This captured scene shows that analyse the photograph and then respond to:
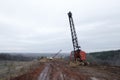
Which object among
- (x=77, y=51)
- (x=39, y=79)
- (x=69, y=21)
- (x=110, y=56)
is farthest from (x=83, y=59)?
(x=110, y=56)

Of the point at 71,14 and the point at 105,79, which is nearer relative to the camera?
the point at 105,79

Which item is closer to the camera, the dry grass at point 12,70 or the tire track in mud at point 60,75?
the tire track in mud at point 60,75

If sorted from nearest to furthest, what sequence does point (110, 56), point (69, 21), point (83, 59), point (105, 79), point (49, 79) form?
1. point (105, 79)
2. point (49, 79)
3. point (83, 59)
4. point (69, 21)
5. point (110, 56)

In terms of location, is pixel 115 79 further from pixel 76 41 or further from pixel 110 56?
pixel 110 56

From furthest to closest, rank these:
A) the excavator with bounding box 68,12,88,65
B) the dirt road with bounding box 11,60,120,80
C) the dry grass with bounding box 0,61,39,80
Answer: the excavator with bounding box 68,12,88,65
the dry grass with bounding box 0,61,39,80
the dirt road with bounding box 11,60,120,80

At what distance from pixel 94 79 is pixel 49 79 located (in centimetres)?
386

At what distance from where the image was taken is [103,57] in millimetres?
116750

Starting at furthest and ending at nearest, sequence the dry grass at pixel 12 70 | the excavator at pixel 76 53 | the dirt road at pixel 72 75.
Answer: the excavator at pixel 76 53 < the dry grass at pixel 12 70 < the dirt road at pixel 72 75

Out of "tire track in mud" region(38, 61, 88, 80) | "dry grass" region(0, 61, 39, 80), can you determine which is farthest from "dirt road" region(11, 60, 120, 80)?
"dry grass" region(0, 61, 39, 80)

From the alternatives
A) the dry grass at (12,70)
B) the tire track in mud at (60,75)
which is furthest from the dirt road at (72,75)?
the dry grass at (12,70)

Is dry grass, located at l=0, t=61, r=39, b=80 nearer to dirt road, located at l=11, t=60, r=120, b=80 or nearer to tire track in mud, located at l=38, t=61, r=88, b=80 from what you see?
dirt road, located at l=11, t=60, r=120, b=80

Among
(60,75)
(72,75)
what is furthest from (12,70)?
(72,75)

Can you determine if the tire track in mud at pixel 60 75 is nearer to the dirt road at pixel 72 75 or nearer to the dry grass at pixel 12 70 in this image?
the dirt road at pixel 72 75

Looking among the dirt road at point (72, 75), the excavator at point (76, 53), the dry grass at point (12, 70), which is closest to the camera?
the dirt road at point (72, 75)
